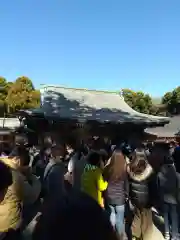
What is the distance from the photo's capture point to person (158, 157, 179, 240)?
17.4ft

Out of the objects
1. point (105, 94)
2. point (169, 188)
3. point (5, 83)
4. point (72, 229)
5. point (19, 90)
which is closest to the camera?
point (72, 229)

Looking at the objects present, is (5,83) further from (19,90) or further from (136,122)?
(136,122)

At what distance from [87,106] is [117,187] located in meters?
13.4

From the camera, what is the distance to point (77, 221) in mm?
1207

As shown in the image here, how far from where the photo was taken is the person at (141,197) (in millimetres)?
5038

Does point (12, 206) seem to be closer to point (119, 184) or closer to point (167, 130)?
point (119, 184)

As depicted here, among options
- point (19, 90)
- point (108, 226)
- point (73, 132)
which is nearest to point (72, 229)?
point (108, 226)

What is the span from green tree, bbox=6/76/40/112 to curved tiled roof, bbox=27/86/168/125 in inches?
544

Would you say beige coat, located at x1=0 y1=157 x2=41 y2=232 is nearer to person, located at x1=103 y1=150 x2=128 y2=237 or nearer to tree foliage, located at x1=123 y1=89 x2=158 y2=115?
person, located at x1=103 y1=150 x2=128 y2=237

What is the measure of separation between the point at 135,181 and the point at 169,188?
27.5 inches

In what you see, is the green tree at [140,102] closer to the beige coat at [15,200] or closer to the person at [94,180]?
the person at [94,180]

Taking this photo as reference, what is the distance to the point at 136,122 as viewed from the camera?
16.1 meters

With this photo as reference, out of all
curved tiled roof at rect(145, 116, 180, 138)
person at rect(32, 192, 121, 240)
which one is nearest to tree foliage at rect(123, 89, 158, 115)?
curved tiled roof at rect(145, 116, 180, 138)

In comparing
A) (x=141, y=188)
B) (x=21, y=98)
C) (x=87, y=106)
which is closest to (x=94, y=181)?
(x=141, y=188)
